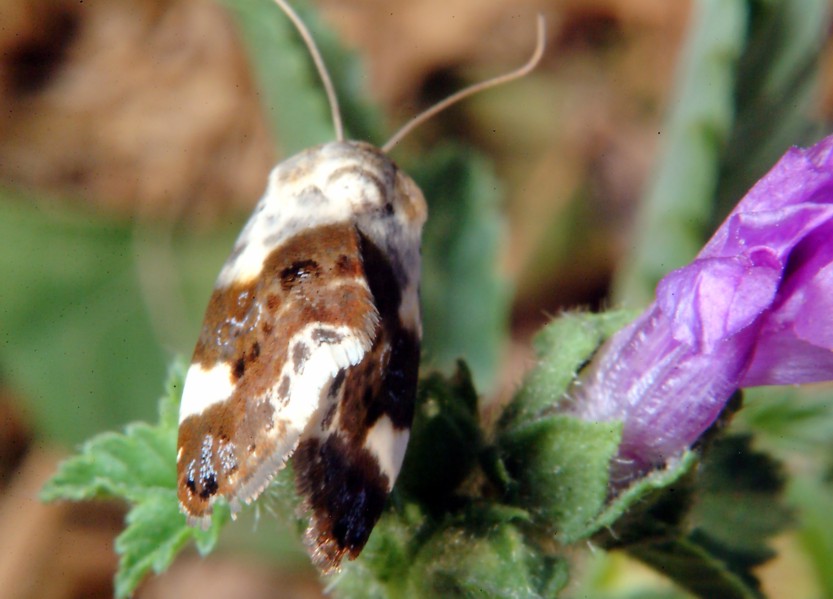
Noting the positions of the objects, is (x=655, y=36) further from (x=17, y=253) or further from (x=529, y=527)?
(x=529, y=527)

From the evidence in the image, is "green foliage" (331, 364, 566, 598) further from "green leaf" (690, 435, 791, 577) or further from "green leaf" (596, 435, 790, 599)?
"green leaf" (690, 435, 791, 577)

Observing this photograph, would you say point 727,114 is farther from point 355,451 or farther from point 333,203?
point 355,451

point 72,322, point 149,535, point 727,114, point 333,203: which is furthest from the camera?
point 72,322

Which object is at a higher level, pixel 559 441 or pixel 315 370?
pixel 315 370

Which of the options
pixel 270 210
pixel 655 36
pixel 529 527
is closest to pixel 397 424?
pixel 529 527

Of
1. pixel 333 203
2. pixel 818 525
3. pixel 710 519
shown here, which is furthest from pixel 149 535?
pixel 818 525

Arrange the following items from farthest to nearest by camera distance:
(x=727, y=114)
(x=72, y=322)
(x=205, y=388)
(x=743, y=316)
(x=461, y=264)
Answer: (x=72, y=322), (x=461, y=264), (x=727, y=114), (x=205, y=388), (x=743, y=316)

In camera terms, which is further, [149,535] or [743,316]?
[149,535]

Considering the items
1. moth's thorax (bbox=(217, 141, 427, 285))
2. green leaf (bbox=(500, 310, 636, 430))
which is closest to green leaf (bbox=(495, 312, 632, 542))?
green leaf (bbox=(500, 310, 636, 430))
